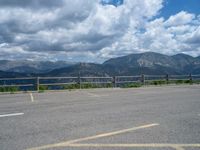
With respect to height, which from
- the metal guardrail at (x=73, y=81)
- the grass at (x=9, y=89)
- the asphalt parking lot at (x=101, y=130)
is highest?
the metal guardrail at (x=73, y=81)

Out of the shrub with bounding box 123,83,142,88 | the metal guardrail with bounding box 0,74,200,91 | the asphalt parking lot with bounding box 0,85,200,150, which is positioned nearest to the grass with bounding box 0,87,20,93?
the metal guardrail with bounding box 0,74,200,91

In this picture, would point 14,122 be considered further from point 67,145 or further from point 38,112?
point 67,145

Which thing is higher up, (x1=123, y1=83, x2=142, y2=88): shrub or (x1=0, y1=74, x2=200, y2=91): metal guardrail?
(x1=0, y1=74, x2=200, y2=91): metal guardrail

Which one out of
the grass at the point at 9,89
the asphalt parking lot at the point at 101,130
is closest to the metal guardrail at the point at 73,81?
the grass at the point at 9,89

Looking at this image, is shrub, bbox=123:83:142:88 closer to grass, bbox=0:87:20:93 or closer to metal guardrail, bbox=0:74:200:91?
metal guardrail, bbox=0:74:200:91

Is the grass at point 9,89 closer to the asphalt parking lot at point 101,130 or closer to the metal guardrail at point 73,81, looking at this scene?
the metal guardrail at point 73,81

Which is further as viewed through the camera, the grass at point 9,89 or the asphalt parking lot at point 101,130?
the grass at point 9,89

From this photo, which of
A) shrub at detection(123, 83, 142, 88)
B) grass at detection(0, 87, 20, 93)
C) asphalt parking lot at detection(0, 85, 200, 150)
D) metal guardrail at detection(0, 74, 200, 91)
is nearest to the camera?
asphalt parking lot at detection(0, 85, 200, 150)

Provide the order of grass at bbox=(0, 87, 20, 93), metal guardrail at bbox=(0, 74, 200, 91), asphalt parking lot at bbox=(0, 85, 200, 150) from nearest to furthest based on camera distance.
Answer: asphalt parking lot at bbox=(0, 85, 200, 150) < grass at bbox=(0, 87, 20, 93) < metal guardrail at bbox=(0, 74, 200, 91)

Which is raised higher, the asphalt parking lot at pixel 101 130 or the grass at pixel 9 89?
the grass at pixel 9 89

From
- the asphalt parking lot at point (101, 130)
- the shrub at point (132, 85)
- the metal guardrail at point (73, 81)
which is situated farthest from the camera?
the shrub at point (132, 85)

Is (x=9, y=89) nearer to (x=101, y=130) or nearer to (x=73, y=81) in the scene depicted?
(x=73, y=81)

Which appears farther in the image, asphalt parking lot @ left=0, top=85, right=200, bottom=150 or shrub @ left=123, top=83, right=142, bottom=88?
shrub @ left=123, top=83, right=142, bottom=88

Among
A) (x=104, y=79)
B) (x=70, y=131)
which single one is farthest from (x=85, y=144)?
(x=104, y=79)
